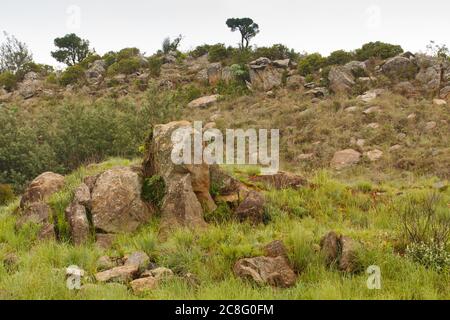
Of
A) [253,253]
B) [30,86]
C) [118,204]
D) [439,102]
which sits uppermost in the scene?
[30,86]

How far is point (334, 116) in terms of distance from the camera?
20031mm

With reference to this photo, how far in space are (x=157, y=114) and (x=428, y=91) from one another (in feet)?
42.4

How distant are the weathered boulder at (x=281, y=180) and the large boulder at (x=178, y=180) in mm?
1665

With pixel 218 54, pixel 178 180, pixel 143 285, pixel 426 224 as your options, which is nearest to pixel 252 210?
pixel 178 180

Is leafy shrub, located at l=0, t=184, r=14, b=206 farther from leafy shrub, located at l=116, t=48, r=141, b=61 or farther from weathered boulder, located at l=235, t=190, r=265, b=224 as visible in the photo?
leafy shrub, located at l=116, t=48, r=141, b=61

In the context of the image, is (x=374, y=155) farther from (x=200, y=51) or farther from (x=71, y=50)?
(x=71, y=50)

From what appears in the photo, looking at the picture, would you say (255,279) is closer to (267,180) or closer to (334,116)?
(267,180)

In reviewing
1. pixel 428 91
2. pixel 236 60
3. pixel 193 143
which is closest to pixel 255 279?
pixel 193 143

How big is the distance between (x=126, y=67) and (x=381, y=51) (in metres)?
16.9

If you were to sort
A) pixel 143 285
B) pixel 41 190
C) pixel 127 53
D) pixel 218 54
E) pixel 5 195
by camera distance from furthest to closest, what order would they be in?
pixel 127 53
pixel 218 54
pixel 5 195
pixel 41 190
pixel 143 285

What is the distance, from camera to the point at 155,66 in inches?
1244

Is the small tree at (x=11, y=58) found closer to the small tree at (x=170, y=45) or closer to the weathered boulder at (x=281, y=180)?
the small tree at (x=170, y=45)

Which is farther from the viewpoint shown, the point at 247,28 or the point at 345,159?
the point at 247,28

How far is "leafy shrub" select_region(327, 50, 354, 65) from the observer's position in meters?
26.1
